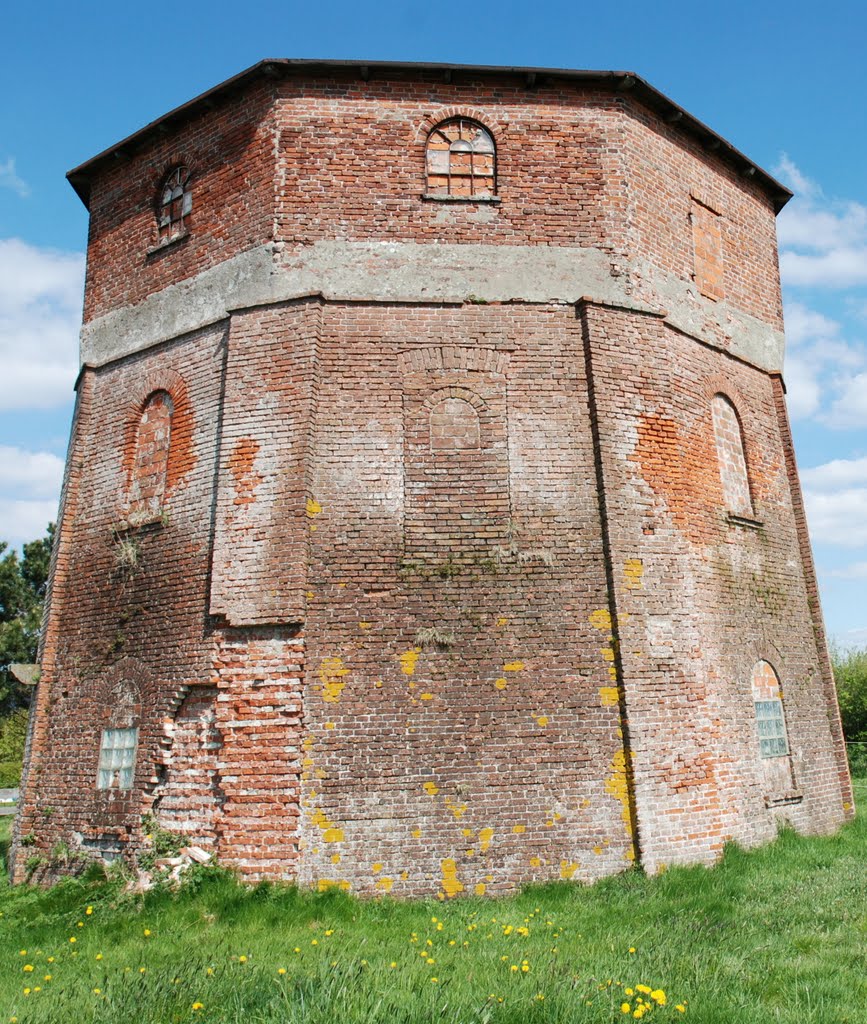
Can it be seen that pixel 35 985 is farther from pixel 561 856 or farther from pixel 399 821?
pixel 561 856

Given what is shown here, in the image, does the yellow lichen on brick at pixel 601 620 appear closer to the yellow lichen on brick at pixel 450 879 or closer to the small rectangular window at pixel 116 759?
the yellow lichen on brick at pixel 450 879

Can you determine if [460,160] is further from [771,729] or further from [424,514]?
[771,729]

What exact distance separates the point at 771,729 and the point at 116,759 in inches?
318

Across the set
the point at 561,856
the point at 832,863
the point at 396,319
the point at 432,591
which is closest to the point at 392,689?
the point at 432,591

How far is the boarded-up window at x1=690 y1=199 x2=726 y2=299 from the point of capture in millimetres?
11438

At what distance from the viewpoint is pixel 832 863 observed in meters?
8.83

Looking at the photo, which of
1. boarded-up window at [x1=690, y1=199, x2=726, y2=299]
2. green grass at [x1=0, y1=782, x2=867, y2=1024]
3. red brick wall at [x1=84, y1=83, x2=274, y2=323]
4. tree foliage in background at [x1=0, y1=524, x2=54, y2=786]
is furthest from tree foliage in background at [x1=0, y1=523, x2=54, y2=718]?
boarded-up window at [x1=690, y1=199, x2=726, y2=299]

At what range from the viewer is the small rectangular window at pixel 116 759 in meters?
9.38

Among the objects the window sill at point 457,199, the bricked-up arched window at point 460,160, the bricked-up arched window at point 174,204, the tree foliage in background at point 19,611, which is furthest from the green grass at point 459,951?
the tree foliage in background at point 19,611

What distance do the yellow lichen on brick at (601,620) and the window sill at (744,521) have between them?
9.46 ft

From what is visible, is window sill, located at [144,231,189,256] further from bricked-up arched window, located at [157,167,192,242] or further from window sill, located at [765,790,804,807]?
window sill, located at [765,790,804,807]

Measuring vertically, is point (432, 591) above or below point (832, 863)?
above

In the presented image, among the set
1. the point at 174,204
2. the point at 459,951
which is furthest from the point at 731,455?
the point at 174,204

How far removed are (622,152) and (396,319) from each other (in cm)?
380
